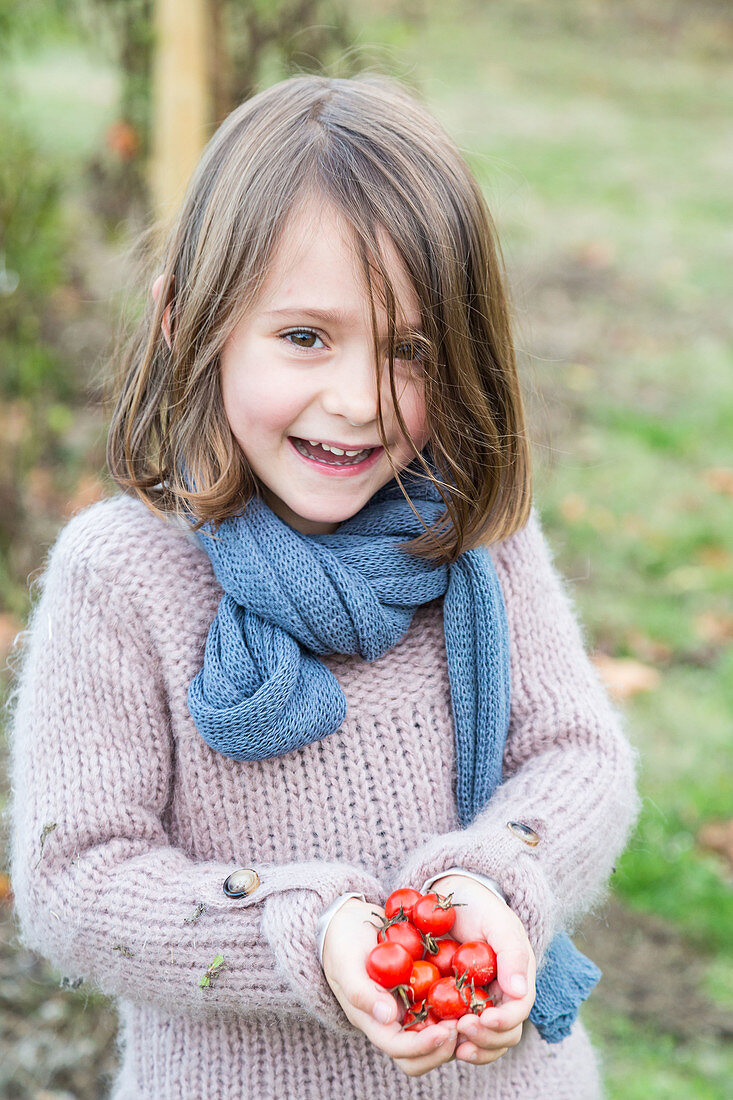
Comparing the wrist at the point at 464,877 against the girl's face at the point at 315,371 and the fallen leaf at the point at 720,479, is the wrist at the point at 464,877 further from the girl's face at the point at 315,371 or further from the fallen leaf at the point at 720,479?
the fallen leaf at the point at 720,479

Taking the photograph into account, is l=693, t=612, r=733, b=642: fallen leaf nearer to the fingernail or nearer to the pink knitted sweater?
the pink knitted sweater

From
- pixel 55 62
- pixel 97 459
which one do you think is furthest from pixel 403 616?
pixel 55 62

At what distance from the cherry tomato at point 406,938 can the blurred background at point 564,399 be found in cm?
70

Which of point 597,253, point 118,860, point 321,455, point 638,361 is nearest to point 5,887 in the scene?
point 118,860

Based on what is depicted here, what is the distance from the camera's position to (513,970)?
1.32 metres

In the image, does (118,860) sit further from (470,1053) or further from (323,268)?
(323,268)

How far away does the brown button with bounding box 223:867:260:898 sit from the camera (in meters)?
1.46

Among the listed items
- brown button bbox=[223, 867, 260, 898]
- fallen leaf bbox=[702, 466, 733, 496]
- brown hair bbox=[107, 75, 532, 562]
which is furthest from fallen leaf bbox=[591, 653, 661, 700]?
brown button bbox=[223, 867, 260, 898]

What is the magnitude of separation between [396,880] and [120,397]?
0.90m

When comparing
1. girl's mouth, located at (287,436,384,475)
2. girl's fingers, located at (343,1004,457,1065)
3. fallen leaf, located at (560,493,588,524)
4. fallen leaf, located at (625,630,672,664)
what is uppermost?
girl's mouth, located at (287,436,384,475)

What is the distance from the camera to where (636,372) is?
6.21 m

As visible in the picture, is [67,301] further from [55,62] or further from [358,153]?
[55,62]

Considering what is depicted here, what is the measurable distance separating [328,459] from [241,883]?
0.62 m

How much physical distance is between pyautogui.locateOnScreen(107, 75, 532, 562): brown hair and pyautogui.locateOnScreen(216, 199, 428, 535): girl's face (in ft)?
0.07
